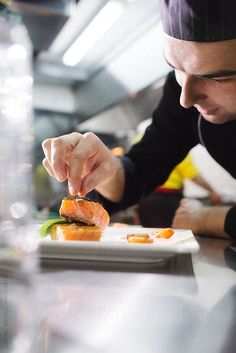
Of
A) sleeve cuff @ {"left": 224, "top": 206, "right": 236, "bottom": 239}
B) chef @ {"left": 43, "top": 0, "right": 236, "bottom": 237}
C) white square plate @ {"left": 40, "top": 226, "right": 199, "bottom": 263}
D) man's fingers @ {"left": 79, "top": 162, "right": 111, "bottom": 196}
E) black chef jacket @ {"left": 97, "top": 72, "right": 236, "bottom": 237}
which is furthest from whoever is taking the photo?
black chef jacket @ {"left": 97, "top": 72, "right": 236, "bottom": 237}

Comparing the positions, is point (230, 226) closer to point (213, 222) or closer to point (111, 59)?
point (213, 222)

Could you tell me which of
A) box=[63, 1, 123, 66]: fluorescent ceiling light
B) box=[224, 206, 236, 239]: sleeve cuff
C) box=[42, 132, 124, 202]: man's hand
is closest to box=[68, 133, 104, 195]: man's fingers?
box=[42, 132, 124, 202]: man's hand

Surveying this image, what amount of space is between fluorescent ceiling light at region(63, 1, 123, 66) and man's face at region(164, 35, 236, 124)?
1098 millimetres

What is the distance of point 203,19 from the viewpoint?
0.81 m

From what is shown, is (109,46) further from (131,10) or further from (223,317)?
(223,317)

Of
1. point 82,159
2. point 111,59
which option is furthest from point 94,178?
point 111,59

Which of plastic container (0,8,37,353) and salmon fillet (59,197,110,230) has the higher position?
plastic container (0,8,37,353)

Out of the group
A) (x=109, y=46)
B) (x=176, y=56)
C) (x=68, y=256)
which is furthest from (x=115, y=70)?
(x=68, y=256)

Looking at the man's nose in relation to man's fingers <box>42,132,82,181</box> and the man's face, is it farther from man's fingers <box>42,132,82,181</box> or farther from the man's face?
man's fingers <box>42,132,82,181</box>

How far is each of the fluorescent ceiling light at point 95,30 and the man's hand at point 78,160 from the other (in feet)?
3.48

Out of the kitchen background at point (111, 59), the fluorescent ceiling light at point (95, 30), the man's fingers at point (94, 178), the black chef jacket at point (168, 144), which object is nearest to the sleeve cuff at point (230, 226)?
the black chef jacket at point (168, 144)

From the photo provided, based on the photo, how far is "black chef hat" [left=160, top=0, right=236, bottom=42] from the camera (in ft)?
2.62

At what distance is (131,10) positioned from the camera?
6.46ft

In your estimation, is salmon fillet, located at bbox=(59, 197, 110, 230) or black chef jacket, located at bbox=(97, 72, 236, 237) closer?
salmon fillet, located at bbox=(59, 197, 110, 230)
